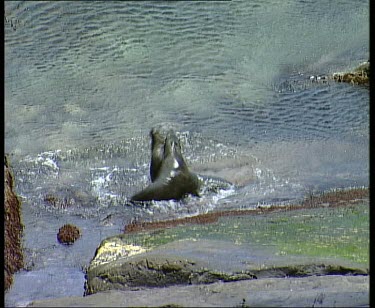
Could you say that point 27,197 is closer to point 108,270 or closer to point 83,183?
point 83,183

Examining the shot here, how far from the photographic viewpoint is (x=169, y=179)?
7.95 meters

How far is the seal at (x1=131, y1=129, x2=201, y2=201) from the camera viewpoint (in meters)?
7.89

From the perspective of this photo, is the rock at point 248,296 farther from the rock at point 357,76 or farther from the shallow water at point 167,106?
the rock at point 357,76

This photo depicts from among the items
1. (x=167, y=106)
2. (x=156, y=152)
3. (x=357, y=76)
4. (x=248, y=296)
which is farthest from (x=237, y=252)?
(x=357, y=76)

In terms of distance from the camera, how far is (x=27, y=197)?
8172 millimetres

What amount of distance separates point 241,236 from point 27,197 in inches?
118

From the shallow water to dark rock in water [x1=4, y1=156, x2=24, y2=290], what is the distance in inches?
4.8

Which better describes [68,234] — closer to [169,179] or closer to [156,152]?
[169,179]

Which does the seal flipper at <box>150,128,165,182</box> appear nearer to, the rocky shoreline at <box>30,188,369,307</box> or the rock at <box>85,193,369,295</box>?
the rocky shoreline at <box>30,188,369,307</box>

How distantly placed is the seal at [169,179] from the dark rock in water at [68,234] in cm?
82

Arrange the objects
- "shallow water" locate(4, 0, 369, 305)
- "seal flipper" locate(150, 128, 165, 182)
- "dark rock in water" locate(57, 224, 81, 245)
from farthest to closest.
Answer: "seal flipper" locate(150, 128, 165, 182)
"shallow water" locate(4, 0, 369, 305)
"dark rock in water" locate(57, 224, 81, 245)

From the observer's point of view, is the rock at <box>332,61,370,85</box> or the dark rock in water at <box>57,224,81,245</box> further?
the rock at <box>332,61,370,85</box>

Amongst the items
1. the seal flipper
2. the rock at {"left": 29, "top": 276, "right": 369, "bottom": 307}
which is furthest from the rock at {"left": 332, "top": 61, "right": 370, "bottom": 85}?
the rock at {"left": 29, "top": 276, "right": 369, "bottom": 307}

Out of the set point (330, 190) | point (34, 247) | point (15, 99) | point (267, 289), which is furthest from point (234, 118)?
point (267, 289)
